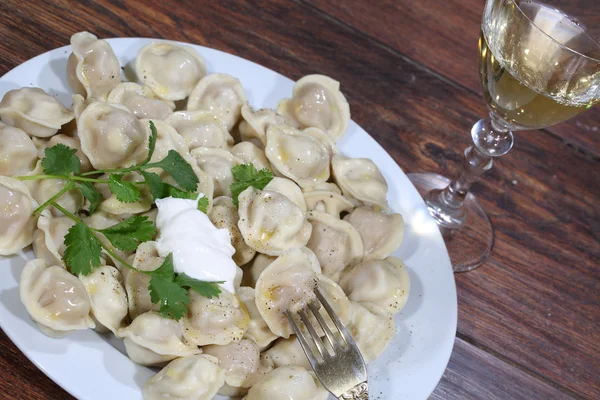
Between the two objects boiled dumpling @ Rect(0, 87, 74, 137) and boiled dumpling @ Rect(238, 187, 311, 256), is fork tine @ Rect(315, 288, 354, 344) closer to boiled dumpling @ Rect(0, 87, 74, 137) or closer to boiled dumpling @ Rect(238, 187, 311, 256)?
boiled dumpling @ Rect(238, 187, 311, 256)

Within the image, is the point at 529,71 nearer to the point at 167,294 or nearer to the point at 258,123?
the point at 258,123

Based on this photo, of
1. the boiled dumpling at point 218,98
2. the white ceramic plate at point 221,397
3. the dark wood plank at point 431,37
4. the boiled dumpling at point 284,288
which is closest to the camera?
the white ceramic plate at point 221,397

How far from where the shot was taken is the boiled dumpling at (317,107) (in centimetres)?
180

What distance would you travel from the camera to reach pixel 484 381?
5.59 ft

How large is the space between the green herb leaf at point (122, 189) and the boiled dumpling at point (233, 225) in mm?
193

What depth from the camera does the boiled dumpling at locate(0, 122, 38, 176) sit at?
1381 millimetres

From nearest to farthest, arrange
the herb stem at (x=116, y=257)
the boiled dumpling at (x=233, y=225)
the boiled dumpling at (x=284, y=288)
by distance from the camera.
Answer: the herb stem at (x=116, y=257)
the boiled dumpling at (x=284, y=288)
the boiled dumpling at (x=233, y=225)

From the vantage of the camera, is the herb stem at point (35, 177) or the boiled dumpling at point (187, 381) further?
the herb stem at point (35, 177)

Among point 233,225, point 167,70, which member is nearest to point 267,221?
point 233,225

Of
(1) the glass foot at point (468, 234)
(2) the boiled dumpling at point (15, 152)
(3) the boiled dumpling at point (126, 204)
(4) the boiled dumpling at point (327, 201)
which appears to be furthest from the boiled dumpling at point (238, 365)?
(1) the glass foot at point (468, 234)

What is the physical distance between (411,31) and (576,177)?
779mm

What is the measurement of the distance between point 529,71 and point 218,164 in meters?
0.76

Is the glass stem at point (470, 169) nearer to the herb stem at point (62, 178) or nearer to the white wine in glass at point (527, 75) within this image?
the white wine in glass at point (527, 75)

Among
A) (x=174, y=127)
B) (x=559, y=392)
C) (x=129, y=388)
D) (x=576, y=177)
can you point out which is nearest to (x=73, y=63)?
(x=174, y=127)
